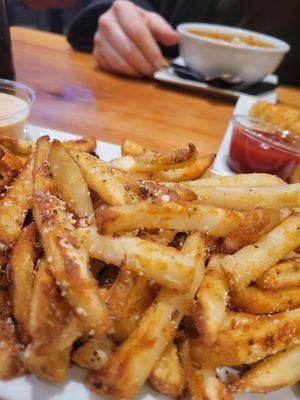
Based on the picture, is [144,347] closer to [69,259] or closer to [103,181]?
[69,259]

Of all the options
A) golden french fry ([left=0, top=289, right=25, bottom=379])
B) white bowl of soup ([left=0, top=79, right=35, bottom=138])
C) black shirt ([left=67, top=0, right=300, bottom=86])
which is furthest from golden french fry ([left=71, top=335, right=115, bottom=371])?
black shirt ([left=67, top=0, right=300, bottom=86])

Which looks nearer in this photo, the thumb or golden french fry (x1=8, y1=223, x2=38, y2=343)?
golden french fry (x1=8, y1=223, x2=38, y2=343)

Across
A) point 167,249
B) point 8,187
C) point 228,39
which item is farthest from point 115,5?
point 167,249

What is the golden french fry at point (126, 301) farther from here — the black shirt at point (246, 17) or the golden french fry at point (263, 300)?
the black shirt at point (246, 17)

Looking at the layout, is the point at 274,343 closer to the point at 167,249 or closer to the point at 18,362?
the point at 167,249

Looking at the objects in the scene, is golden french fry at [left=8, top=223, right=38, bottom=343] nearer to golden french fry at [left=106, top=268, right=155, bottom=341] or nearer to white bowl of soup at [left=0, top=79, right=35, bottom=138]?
golden french fry at [left=106, top=268, right=155, bottom=341]

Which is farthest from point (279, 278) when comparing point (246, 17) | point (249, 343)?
point (246, 17)
